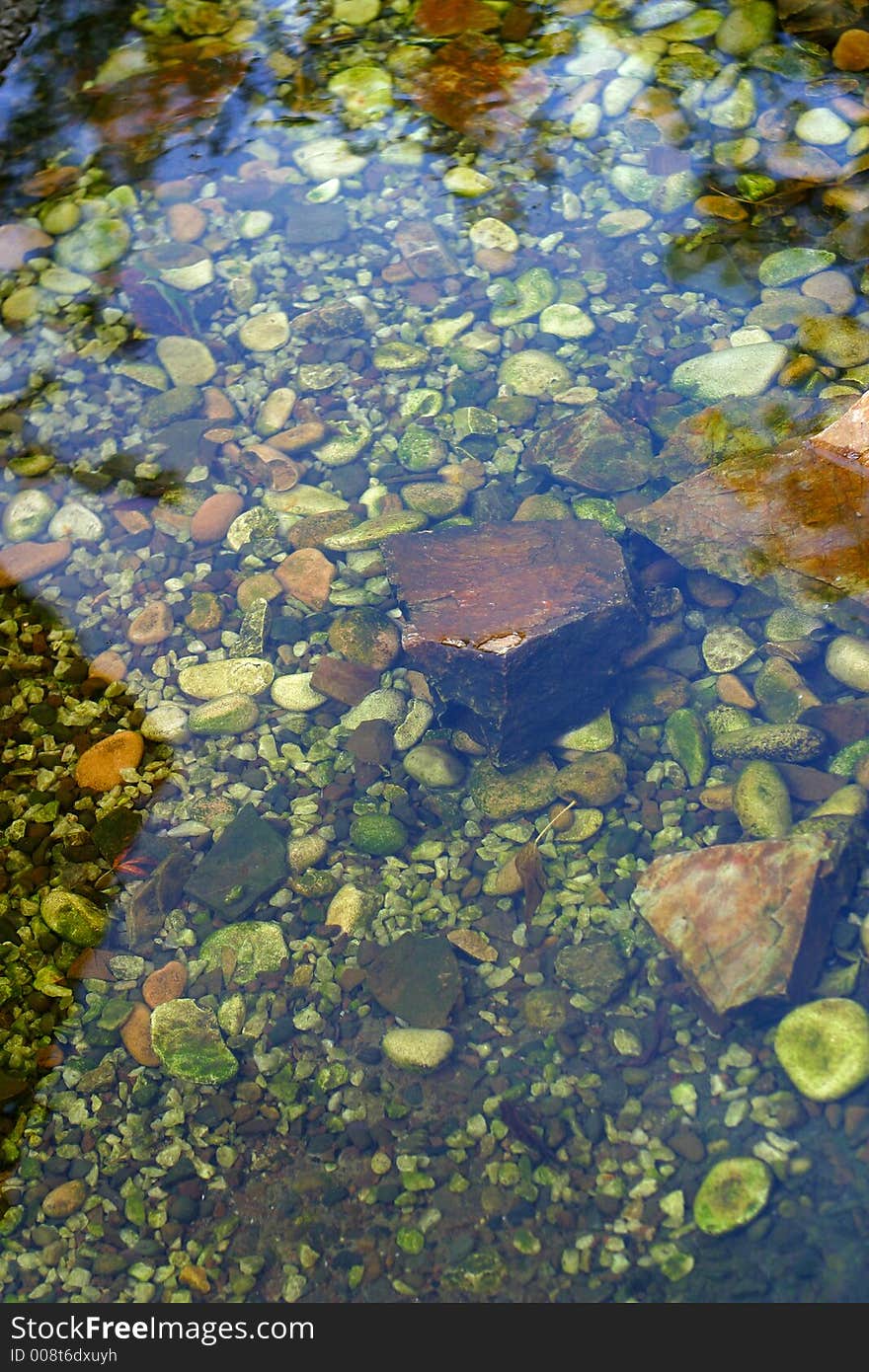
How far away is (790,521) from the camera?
3850 millimetres

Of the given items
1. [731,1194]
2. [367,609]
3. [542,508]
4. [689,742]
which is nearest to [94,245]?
[367,609]

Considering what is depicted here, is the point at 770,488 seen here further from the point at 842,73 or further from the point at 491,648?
the point at 842,73

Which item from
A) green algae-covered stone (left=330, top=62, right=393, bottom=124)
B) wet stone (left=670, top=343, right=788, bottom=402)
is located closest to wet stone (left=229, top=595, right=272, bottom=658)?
wet stone (left=670, top=343, right=788, bottom=402)

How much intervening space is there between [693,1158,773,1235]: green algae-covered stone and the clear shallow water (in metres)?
0.04

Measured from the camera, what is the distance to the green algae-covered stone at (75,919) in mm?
3406

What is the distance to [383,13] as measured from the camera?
21.1 ft

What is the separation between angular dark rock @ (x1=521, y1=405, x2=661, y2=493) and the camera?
14.1ft

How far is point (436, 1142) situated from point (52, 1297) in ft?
3.73

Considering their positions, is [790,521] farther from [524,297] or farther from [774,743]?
[524,297]

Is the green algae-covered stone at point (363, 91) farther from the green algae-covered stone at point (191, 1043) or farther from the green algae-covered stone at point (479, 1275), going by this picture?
the green algae-covered stone at point (479, 1275)

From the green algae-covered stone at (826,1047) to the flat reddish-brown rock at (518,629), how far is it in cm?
130

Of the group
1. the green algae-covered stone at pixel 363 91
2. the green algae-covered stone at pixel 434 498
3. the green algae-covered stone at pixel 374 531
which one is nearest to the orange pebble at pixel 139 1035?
the green algae-covered stone at pixel 374 531

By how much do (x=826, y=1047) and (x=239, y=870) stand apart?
1.97 m

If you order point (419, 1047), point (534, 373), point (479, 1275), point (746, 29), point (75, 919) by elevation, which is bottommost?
point (479, 1275)
